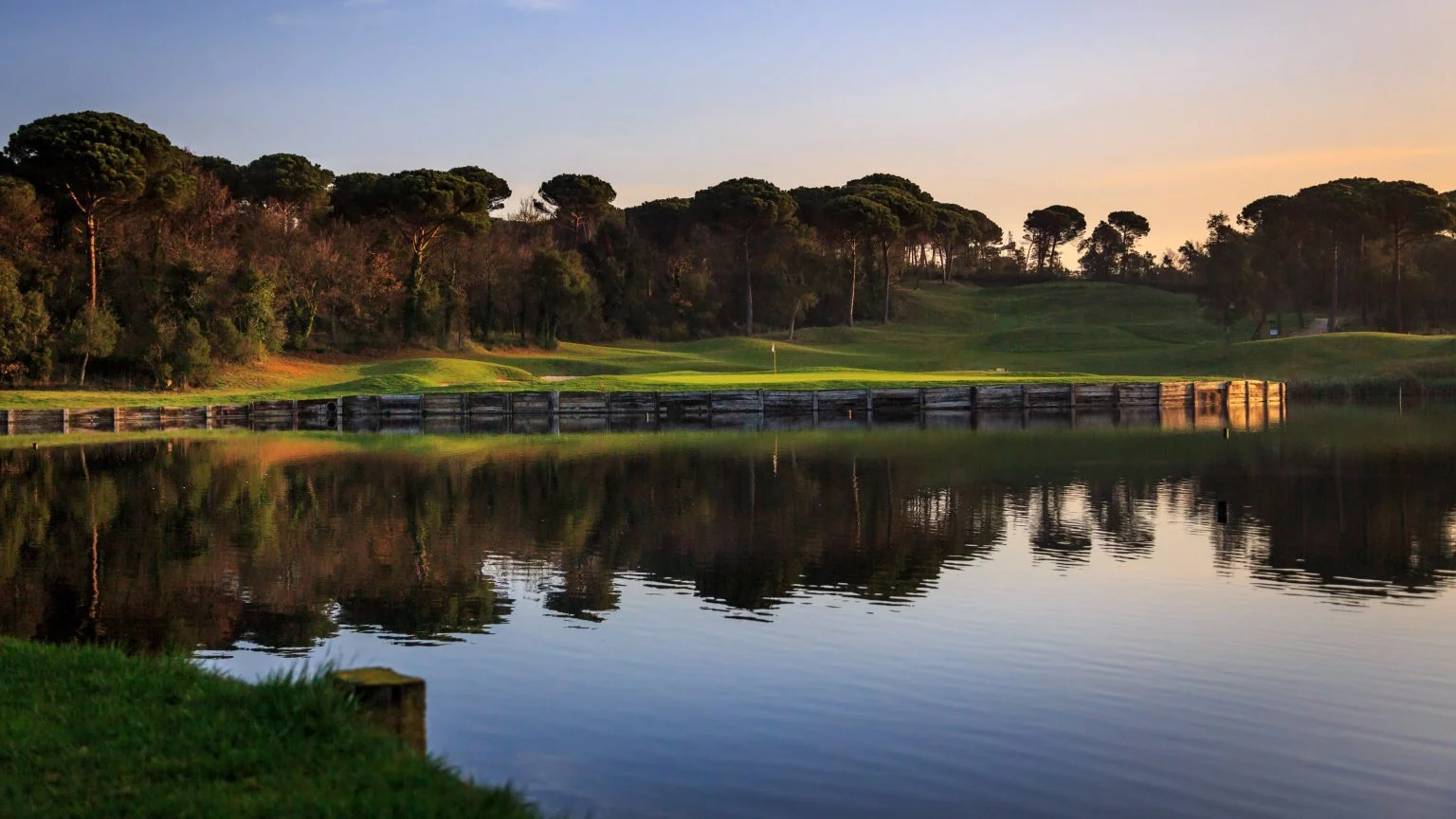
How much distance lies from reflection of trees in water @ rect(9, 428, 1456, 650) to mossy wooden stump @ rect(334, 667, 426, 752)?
25.8 ft

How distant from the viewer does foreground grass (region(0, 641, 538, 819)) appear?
7.93 meters

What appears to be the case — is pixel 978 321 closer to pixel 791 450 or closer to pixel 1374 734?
pixel 791 450

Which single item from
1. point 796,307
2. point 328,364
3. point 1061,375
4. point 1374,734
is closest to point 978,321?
point 796,307

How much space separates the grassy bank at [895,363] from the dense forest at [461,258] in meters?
3.29

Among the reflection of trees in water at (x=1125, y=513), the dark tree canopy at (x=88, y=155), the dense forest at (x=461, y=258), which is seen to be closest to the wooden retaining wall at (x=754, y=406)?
the dense forest at (x=461, y=258)

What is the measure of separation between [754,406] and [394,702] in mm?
64583

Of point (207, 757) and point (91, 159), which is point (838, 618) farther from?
point (91, 159)

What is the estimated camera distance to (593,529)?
92.1 feet

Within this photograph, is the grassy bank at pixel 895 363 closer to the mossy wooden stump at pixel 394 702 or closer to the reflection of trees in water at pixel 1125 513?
the reflection of trees in water at pixel 1125 513

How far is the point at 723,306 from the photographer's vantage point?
125250 millimetres

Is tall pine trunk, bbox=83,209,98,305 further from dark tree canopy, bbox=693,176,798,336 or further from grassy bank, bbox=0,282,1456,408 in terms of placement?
dark tree canopy, bbox=693,176,798,336

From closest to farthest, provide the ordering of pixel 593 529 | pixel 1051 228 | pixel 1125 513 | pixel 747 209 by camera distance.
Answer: pixel 593 529 → pixel 1125 513 → pixel 747 209 → pixel 1051 228

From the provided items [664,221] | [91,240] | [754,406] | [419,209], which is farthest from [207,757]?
[664,221]

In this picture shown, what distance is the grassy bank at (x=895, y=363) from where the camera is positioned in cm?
7744
